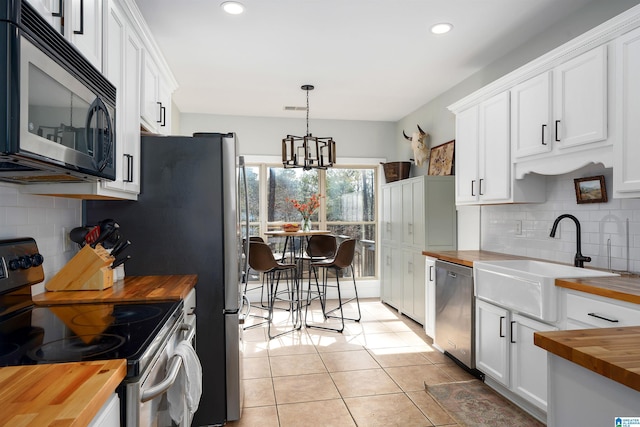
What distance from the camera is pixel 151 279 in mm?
2238

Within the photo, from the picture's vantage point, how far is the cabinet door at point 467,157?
335cm

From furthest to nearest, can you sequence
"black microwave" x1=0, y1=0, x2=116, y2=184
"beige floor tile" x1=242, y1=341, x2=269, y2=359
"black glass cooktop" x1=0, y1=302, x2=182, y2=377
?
"beige floor tile" x1=242, y1=341, x2=269, y2=359 < "black glass cooktop" x1=0, y1=302, x2=182, y2=377 < "black microwave" x1=0, y1=0, x2=116, y2=184

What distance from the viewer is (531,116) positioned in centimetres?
272

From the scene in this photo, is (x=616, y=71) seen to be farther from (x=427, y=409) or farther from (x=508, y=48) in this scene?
(x=427, y=409)

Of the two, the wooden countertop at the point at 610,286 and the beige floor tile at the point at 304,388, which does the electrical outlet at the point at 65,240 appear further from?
the wooden countertop at the point at 610,286

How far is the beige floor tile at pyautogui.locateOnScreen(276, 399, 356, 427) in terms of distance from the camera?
2400 mm

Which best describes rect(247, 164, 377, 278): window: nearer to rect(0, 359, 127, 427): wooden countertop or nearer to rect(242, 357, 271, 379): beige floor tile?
rect(242, 357, 271, 379): beige floor tile

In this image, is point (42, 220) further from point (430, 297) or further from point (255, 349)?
point (430, 297)

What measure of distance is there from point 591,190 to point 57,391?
2.93 m

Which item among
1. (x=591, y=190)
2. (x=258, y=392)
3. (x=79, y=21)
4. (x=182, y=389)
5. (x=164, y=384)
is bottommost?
(x=258, y=392)

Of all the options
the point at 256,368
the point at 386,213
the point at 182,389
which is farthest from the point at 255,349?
the point at 386,213

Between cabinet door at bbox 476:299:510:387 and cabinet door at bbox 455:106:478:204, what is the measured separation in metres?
1.01

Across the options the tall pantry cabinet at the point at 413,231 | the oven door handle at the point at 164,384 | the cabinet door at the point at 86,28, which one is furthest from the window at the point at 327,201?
the oven door handle at the point at 164,384

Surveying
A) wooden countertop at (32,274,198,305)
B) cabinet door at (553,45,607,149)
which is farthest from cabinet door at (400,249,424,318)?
wooden countertop at (32,274,198,305)
